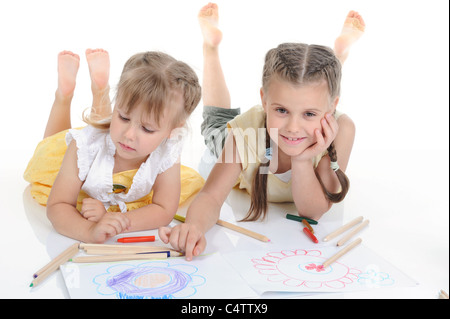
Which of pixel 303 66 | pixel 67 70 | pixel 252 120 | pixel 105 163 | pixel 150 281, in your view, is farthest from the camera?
pixel 67 70

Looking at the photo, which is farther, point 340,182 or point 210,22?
point 210,22

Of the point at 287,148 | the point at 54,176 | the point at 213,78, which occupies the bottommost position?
the point at 54,176

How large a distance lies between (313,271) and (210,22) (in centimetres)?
102

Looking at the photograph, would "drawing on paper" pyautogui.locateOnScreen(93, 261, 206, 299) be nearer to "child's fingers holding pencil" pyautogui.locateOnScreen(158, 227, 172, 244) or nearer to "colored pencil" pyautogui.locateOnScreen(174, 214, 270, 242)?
"child's fingers holding pencil" pyautogui.locateOnScreen(158, 227, 172, 244)

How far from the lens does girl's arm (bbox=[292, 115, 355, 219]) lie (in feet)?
4.40

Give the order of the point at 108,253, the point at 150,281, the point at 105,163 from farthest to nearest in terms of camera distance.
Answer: the point at 105,163 < the point at 108,253 < the point at 150,281

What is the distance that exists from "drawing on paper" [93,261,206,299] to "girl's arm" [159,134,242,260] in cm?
6

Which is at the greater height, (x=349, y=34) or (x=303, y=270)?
(x=349, y=34)

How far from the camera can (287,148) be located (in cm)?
135

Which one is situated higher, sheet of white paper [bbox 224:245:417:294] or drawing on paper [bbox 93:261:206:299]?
drawing on paper [bbox 93:261:206:299]

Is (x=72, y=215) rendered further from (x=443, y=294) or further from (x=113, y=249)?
(x=443, y=294)

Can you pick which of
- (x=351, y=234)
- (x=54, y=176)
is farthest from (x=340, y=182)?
(x=54, y=176)

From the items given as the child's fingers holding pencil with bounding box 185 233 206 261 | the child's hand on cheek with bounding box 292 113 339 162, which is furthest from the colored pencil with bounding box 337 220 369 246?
the child's fingers holding pencil with bounding box 185 233 206 261

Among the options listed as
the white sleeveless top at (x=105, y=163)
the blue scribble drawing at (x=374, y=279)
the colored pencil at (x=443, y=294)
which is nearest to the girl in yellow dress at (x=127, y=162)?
the white sleeveless top at (x=105, y=163)
